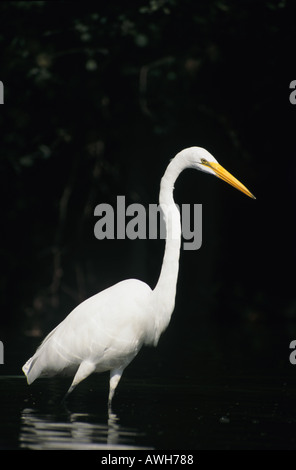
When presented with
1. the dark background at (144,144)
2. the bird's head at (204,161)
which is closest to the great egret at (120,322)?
the bird's head at (204,161)

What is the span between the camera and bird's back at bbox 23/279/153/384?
20.5 ft

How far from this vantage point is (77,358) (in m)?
6.34

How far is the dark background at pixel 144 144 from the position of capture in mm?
11383

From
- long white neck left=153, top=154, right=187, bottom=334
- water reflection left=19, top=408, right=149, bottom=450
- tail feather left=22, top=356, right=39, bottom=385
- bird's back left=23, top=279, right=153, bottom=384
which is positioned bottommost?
water reflection left=19, top=408, right=149, bottom=450

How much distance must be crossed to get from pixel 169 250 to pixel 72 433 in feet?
5.65

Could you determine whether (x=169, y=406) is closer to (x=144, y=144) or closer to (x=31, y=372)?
(x=31, y=372)

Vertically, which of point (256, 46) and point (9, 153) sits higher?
point (256, 46)

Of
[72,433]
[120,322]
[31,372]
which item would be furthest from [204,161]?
[72,433]

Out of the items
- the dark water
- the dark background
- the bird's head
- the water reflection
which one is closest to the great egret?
the bird's head

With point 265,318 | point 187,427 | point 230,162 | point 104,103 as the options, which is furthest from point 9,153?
point 187,427

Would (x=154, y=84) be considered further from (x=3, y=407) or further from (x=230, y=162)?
(x=3, y=407)

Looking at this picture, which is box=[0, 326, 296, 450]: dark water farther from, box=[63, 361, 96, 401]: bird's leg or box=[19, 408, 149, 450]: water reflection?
box=[63, 361, 96, 401]: bird's leg

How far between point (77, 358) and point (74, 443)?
5.36 ft

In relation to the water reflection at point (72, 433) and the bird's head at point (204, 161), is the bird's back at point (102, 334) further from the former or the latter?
the bird's head at point (204, 161)
